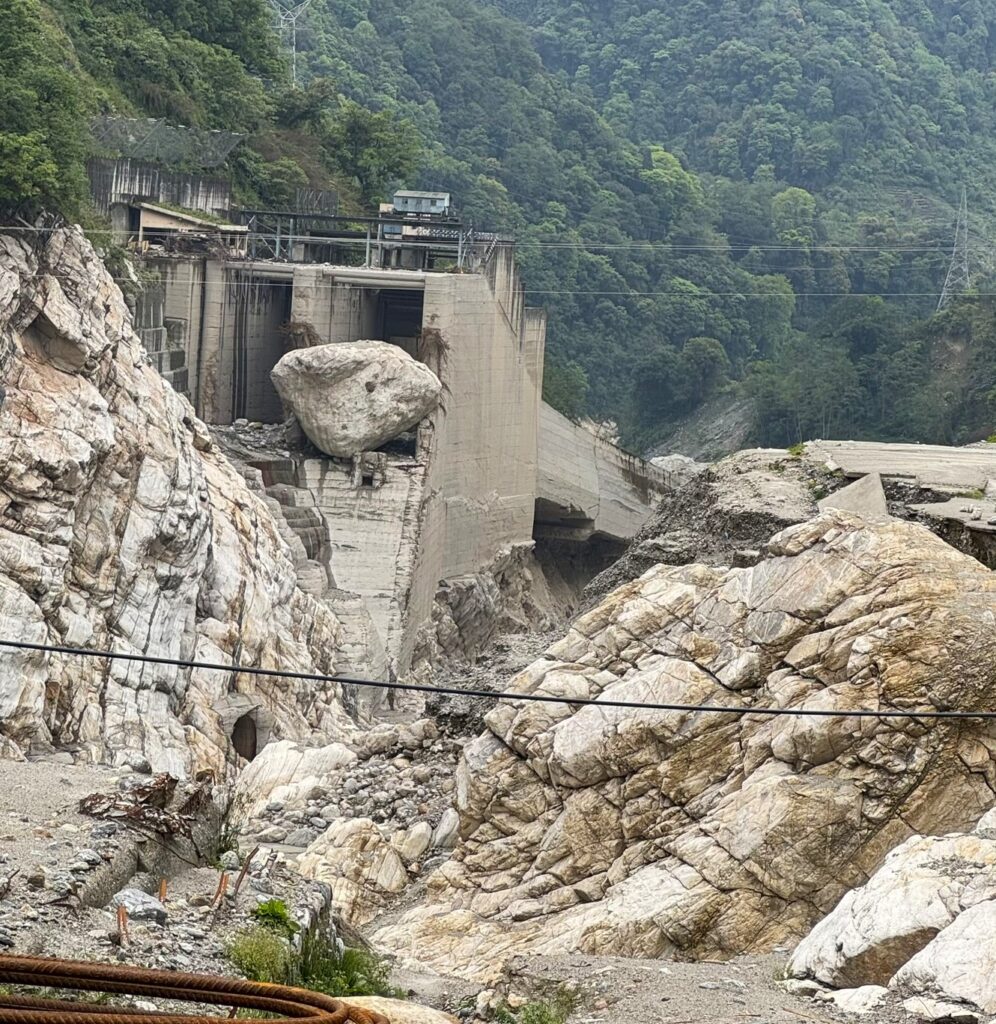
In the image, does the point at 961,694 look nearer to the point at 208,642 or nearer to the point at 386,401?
the point at 208,642

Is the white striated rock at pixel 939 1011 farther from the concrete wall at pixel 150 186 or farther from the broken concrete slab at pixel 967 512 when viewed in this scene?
the concrete wall at pixel 150 186

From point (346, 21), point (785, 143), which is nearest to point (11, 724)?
point (346, 21)

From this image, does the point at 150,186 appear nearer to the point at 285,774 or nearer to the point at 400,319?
the point at 400,319

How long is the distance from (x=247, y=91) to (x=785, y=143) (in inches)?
2343

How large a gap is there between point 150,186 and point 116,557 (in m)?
16.8

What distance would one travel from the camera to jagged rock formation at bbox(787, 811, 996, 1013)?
11.2 metres

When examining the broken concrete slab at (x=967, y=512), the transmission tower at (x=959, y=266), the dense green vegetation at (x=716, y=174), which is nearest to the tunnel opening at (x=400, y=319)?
the dense green vegetation at (x=716, y=174)

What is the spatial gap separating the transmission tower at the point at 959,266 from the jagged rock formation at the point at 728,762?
70243mm

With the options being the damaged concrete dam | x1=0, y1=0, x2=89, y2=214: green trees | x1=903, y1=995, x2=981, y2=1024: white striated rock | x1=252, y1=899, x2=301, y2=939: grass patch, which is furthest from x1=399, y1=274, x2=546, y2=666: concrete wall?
x1=903, y1=995, x2=981, y2=1024: white striated rock

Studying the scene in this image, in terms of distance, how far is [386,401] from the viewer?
39094 millimetres

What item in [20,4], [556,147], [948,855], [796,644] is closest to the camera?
[948,855]

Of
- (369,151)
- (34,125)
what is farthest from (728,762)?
(369,151)

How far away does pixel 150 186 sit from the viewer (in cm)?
4216

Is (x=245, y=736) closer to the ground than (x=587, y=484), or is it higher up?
closer to the ground
